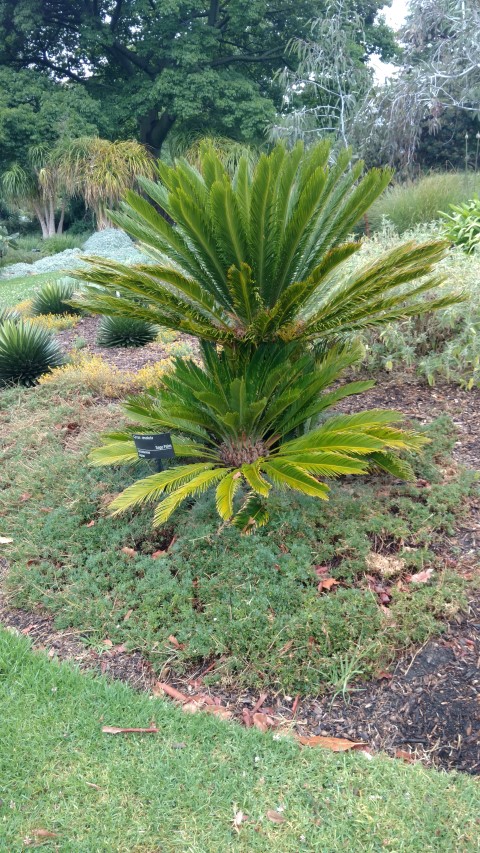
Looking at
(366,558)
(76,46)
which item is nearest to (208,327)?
(366,558)

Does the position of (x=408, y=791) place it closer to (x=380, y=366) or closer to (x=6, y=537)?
(x=6, y=537)

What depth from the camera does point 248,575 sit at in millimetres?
3199

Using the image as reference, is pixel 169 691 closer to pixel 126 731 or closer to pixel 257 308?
pixel 126 731

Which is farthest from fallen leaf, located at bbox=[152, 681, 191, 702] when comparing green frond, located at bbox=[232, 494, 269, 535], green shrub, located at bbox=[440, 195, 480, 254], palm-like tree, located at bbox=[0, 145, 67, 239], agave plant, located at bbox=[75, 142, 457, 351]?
palm-like tree, located at bbox=[0, 145, 67, 239]

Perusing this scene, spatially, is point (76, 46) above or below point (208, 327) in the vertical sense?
above

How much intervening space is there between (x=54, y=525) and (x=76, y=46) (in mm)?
30466

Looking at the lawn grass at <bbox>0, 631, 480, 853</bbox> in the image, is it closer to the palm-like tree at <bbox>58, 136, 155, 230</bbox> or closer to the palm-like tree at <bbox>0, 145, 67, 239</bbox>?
the palm-like tree at <bbox>58, 136, 155, 230</bbox>

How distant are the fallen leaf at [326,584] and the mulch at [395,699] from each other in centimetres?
50

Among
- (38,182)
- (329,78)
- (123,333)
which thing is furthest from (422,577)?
(38,182)

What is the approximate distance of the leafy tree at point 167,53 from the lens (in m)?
24.3

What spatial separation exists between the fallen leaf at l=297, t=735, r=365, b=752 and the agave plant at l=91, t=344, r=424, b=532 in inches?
40.0

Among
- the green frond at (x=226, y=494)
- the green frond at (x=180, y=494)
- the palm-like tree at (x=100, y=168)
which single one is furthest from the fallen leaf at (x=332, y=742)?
the palm-like tree at (x=100, y=168)

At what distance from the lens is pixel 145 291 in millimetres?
3447

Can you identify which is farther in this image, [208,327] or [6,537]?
[6,537]
